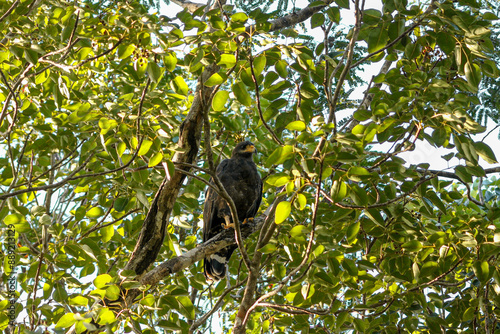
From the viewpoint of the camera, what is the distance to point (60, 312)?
309cm

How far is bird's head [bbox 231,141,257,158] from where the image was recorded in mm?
5633

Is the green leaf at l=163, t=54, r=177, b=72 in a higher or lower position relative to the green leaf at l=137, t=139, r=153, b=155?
higher

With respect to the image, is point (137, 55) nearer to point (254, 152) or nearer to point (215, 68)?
point (215, 68)

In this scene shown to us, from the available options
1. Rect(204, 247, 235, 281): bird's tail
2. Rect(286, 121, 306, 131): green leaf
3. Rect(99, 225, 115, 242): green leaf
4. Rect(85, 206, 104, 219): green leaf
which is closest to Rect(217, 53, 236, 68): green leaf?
Rect(286, 121, 306, 131): green leaf

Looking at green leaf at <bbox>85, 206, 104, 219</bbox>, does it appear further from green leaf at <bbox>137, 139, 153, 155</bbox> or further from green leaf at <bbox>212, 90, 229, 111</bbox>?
green leaf at <bbox>212, 90, 229, 111</bbox>

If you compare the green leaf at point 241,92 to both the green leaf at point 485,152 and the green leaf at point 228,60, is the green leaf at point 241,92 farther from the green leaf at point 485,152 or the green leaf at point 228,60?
the green leaf at point 485,152

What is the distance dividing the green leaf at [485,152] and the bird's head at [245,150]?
3.52 m

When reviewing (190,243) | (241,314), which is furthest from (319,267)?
(190,243)

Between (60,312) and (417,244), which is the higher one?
(417,244)

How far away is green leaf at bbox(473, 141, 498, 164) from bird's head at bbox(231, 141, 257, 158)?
3515 mm

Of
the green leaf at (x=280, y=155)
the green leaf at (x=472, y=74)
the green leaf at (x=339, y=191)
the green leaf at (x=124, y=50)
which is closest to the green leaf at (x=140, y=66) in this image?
the green leaf at (x=124, y=50)

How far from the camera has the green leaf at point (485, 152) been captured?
2.24 meters

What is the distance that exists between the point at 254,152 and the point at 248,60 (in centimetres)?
336

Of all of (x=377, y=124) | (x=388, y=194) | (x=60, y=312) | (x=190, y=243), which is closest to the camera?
(x=377, y=124)
